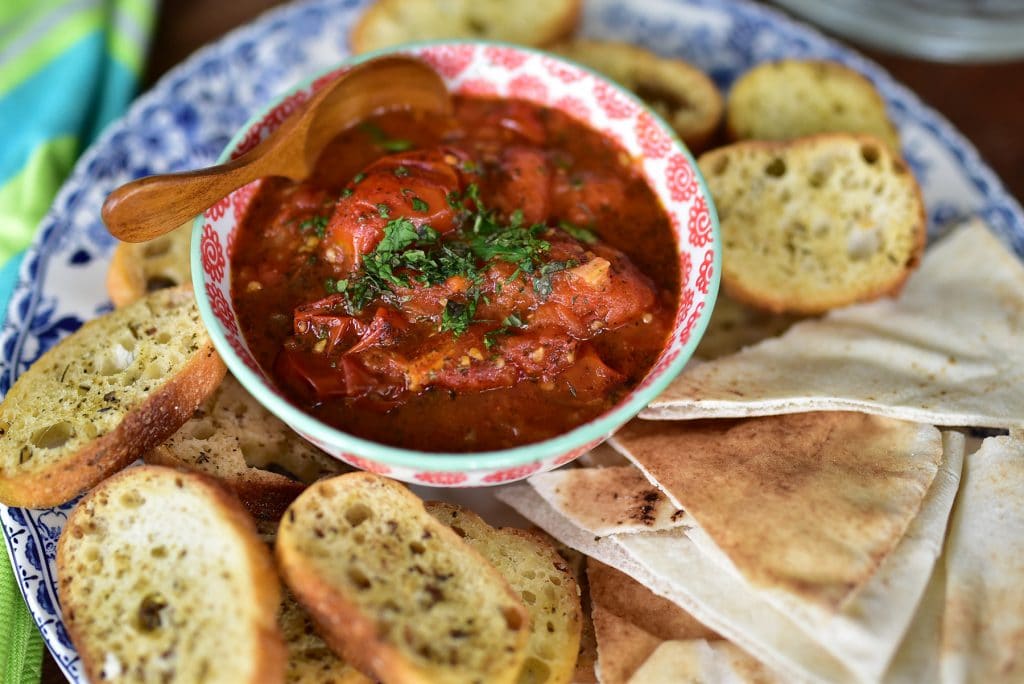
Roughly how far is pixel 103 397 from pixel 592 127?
2.20 metres

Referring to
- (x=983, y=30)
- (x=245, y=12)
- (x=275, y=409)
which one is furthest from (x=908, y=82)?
(x=275, y=409)

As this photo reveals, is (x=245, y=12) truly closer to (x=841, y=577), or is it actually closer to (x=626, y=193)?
(x=626, y=193)

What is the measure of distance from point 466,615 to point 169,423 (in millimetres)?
1250

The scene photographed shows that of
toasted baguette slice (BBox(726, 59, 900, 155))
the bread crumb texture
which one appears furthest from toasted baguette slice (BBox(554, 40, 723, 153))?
the bread crumb texture

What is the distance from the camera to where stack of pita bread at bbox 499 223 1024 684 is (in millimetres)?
2781

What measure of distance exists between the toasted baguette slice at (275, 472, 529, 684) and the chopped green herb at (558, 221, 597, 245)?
114 cm

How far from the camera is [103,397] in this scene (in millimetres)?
3125

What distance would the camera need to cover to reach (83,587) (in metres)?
2.83

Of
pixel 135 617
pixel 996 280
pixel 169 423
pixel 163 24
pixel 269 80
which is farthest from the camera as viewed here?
pixel 163 24

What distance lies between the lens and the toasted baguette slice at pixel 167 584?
2605 mm

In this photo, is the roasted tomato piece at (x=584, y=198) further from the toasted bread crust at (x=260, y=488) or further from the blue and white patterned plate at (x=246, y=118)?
the blue and white patterned plate at (x=246, y=118)

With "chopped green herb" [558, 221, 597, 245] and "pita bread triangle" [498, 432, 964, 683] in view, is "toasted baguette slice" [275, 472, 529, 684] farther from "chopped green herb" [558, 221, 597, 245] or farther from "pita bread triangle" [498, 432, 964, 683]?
"chopped green herb" [558, 221, 597, 245]

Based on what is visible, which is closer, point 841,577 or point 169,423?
point 841,577

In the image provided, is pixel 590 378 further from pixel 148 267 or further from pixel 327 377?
pixel 148 267
